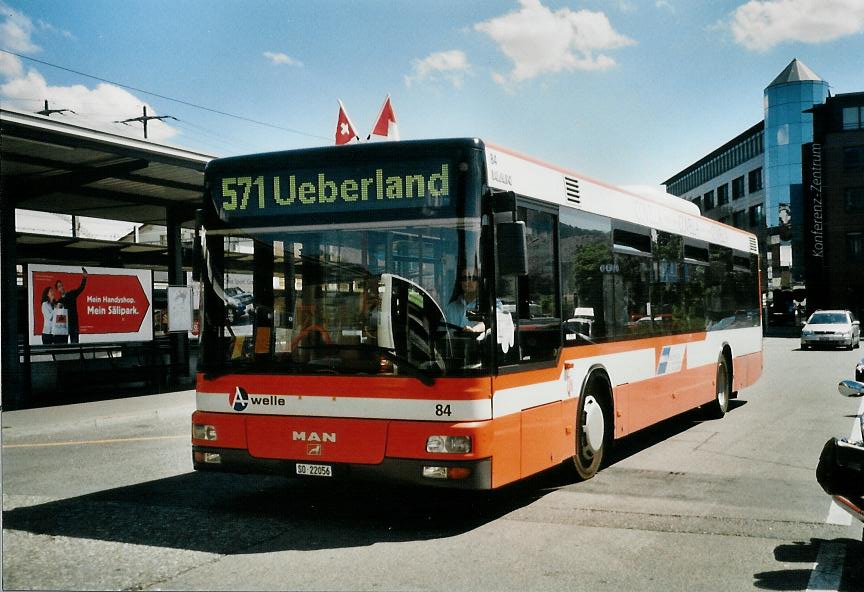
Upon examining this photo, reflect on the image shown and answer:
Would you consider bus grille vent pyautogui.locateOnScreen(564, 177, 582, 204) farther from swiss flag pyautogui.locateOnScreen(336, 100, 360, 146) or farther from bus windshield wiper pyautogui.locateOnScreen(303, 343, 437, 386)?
swiss flag pyautogui.locateOnScreen(336, 100, 360, 146)

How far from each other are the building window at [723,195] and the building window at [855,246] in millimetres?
23676

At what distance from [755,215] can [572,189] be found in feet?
251

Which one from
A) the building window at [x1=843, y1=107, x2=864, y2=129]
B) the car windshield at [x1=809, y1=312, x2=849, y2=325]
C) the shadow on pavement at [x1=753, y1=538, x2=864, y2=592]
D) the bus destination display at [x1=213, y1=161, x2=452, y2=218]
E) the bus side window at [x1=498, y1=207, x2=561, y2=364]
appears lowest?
the shadow on pavement at [x1=753, y1=538, x2=864, y2=592]

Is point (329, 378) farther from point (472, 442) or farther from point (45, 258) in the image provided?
point (45, 258)

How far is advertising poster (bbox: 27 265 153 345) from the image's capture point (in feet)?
58.2

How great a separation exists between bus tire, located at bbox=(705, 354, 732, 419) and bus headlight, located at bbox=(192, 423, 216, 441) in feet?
27.5

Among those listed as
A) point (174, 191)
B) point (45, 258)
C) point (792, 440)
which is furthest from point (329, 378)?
point (45, 258)

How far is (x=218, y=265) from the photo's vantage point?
7121 millimetres

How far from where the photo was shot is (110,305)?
19375 millimetres

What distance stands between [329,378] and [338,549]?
1.29m

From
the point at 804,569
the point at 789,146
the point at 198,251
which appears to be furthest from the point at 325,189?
the point at 789,146

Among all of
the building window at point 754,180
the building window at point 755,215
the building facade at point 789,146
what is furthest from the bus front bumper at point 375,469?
the building window at point 754,180

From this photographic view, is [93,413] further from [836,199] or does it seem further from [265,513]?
[836,199]

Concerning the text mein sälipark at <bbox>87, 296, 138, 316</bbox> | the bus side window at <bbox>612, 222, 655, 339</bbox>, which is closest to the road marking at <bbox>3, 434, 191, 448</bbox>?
the bus side window at <bbox>612, 222, 655, 339</bbox>
